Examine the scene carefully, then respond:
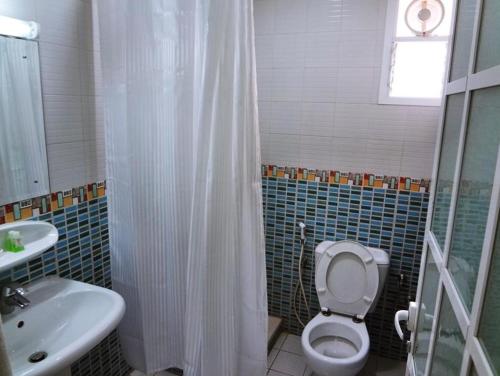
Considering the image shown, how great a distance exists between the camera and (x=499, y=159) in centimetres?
60

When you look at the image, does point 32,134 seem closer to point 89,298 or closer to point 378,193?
point 89,298

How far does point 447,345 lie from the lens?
882 millimetres

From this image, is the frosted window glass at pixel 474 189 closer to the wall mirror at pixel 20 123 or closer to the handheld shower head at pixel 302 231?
the wall mirror at pixel 20 123

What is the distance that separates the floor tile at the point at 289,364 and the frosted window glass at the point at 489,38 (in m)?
2.19

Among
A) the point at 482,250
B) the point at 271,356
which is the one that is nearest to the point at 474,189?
the point at 482,250

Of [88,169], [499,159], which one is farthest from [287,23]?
[499,159]

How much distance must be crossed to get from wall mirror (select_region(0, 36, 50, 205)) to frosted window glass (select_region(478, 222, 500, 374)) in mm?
1593

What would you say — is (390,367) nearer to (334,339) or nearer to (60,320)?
(334,339)

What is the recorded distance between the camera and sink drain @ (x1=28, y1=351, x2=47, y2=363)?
135 cm

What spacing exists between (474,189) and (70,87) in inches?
64.6

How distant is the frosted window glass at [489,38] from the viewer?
0.70 m

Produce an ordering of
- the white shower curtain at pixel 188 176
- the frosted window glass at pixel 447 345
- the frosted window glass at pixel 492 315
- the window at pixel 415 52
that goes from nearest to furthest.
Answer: the frosted window glass at pixel 492 315
the frosted window glass at pixel 447 345
the white shower curtain at pixel 188 176
the window at pixel 415 52

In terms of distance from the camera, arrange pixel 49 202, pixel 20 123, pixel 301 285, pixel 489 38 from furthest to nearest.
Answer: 1. pixel 301 285
2. pixel 49 202
3. pixel 20 123
4. pixel 489 38

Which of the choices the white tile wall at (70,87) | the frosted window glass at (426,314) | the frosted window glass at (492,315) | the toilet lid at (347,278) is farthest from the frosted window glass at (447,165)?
the white tile wall at (70,87)
